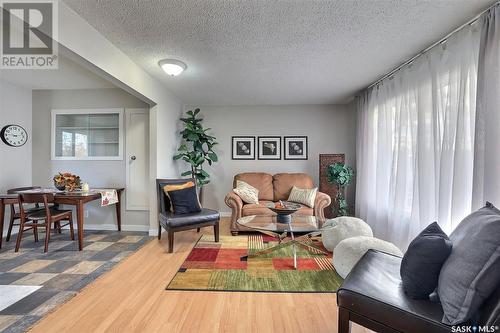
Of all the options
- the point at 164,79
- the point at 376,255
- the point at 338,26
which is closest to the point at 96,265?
the point at 164,79

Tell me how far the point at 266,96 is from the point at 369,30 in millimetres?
2264

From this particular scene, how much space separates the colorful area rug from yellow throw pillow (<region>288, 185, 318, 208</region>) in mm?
822

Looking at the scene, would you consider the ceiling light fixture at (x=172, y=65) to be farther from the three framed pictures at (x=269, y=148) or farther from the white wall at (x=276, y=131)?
the three framed pictures at (x=269, y=148)

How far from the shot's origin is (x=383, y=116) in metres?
3.49

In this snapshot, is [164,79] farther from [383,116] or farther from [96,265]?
[383,116]

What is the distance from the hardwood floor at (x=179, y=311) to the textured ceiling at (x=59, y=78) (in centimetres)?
279

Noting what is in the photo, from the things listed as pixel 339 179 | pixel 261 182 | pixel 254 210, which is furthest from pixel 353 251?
pixel 261 182

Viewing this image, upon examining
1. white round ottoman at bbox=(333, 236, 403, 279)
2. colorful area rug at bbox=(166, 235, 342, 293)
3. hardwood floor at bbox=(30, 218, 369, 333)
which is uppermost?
white round ottoman at bbox=(333, 236, 403, 279)

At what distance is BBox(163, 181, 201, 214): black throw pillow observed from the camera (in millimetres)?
3234

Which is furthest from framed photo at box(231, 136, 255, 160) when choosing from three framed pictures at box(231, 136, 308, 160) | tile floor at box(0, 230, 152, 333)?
tile floor at box(0, 230, 152, 333)

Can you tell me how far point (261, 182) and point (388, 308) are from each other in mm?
3359

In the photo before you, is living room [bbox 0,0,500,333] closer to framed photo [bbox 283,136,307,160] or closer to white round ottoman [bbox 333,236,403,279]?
white round ottoman [bbox 333,236,403,279]

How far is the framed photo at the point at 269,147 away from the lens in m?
4.94
